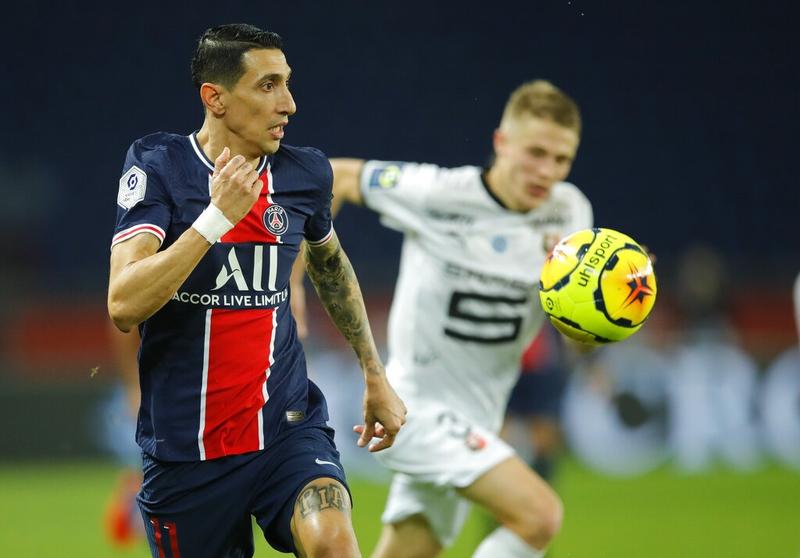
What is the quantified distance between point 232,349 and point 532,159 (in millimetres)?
2176

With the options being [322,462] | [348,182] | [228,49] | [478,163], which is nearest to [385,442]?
[322,462]

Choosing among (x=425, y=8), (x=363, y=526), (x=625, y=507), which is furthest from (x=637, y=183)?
(x=363, y=526)

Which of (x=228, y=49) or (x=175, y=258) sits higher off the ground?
(x=228, y=49)

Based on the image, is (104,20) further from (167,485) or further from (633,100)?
(167,485)

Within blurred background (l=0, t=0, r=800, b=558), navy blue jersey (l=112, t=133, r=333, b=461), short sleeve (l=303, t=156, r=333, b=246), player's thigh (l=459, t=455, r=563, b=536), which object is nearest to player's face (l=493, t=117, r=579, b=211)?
player's thigh (l=459, t=455, r=563, b=536)

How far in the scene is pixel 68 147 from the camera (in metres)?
17.0

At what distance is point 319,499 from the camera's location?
165 inches

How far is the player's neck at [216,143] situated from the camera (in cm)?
434

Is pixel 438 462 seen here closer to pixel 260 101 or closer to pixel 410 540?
pixel 410 540

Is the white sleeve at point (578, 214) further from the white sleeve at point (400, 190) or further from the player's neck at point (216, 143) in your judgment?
the player's neck at point (216, 143)

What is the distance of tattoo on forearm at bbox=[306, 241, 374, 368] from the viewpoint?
478 cm

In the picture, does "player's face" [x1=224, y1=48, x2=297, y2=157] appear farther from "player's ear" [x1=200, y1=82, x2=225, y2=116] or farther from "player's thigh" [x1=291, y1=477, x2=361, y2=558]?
"player's thigh" [x1=291, y1=477, x2=361, y2=558]

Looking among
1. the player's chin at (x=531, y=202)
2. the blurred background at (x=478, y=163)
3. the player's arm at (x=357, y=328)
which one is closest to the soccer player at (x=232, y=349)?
the player's arm at (x=357, y=328)

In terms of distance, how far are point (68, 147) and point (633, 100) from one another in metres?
Result: 7.36
